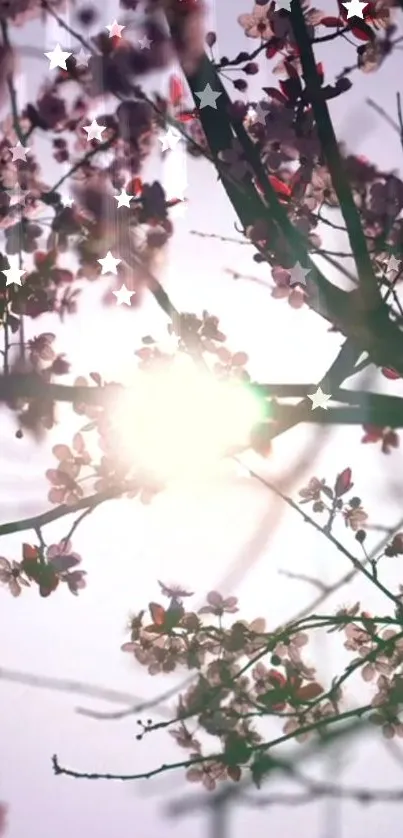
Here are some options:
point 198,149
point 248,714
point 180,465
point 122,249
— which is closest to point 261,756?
point 248,714

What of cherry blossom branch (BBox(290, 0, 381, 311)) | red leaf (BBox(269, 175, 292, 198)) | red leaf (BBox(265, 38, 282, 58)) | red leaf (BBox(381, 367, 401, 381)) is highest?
red leaf (BBox(265, 38, 282, 58))

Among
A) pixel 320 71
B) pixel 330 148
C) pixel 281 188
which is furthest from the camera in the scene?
pixel 281 188

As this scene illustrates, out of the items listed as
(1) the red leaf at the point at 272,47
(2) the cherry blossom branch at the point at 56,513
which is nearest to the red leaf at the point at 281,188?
(1) the red leaf at the point at 272,47

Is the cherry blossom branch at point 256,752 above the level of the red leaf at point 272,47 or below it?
below

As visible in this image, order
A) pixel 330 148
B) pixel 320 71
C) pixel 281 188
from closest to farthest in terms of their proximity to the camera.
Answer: pixel 330 148
pixel 320 71
pixel 281 188

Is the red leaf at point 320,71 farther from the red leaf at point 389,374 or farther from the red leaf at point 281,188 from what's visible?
the red leaf at point 389,374

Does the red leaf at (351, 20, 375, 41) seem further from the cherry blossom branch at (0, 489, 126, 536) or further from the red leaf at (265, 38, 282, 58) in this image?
the cherry blossom branch at (0, 489, 126, 536)

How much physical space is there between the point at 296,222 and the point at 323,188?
0.61ft

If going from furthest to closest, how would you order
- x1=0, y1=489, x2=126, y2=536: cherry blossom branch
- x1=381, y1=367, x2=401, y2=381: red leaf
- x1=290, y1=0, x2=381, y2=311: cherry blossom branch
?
x1=381, y1=367, x2=401, y2=381: red leaf < x1=0, y1=489, x2=126, y2=536: cherry blossom branch < x1=290, y1=0, x2=381, y2=311: cherry blossom branch

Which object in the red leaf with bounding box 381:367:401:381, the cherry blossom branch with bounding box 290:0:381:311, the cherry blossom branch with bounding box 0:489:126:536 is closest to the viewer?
the cherry blossom branch with bounding box 290:0:381:311

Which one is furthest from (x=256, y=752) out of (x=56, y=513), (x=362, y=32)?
(x=362, y=32)

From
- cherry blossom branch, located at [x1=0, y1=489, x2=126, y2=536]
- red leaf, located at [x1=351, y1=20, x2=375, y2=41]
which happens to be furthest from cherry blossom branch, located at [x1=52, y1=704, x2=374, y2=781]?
red leaf, located at [x1=351, y1=20, x2=375, y2=41]

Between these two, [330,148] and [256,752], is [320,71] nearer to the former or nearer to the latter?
[330,148]

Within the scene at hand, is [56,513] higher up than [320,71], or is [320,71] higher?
[320,71]
